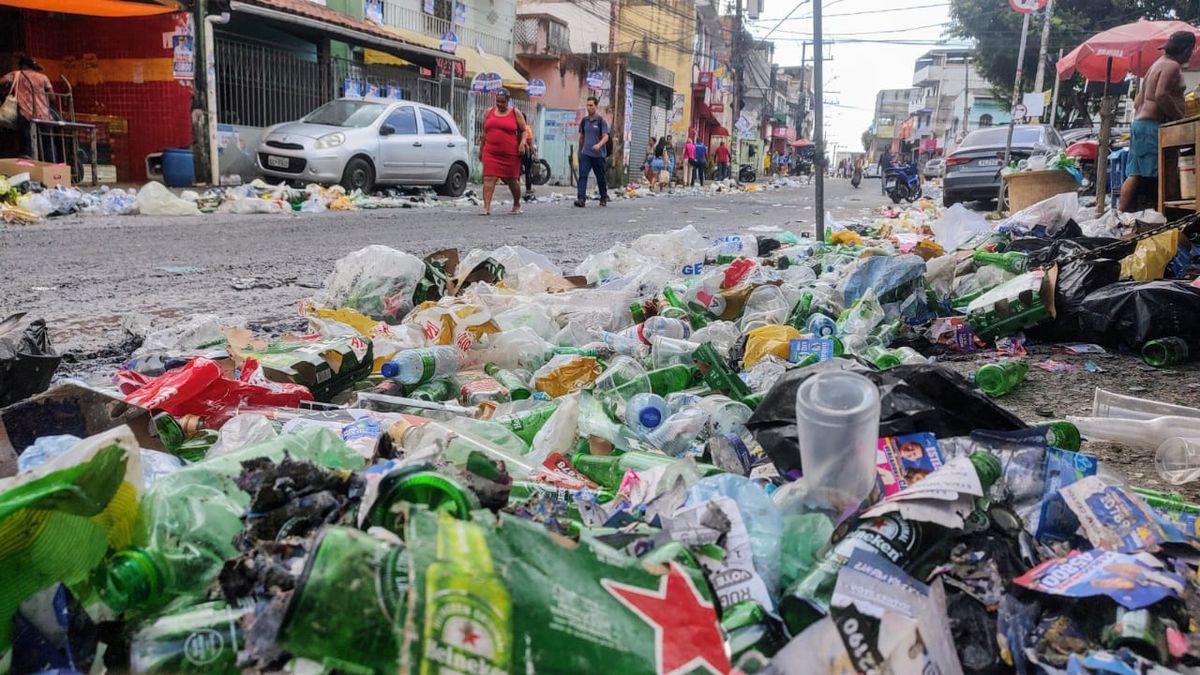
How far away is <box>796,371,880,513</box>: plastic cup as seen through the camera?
1447mm

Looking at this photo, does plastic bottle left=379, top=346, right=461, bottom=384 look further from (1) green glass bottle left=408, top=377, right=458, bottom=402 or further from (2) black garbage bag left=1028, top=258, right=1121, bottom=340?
(2) black garbage bag left=1028, top=258, right=1121, bottom=340

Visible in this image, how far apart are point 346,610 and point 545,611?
0.24 m

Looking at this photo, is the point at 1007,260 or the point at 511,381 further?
the point at 1007,260

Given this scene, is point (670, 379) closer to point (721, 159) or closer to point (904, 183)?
point (904, 183)

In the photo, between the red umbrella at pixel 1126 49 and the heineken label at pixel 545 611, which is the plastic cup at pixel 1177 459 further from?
the red umbrella at pixel 1126 49

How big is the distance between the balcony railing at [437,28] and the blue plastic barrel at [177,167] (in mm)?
8370

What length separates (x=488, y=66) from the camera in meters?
22.7

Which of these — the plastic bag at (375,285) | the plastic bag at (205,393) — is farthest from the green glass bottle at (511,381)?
the plastic bag at (375,285)

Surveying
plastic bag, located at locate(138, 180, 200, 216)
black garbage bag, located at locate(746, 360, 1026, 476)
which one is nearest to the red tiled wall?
plastic bag, located at locate(138, 180, 200, 216)

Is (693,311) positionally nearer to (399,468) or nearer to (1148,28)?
(399,468)

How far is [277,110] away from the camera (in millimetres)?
15492

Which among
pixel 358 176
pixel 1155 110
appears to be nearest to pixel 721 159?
pixel 358 176

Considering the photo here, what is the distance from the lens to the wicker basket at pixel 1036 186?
7008 millimetres

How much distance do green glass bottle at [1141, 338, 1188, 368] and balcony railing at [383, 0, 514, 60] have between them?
63.2 ft
